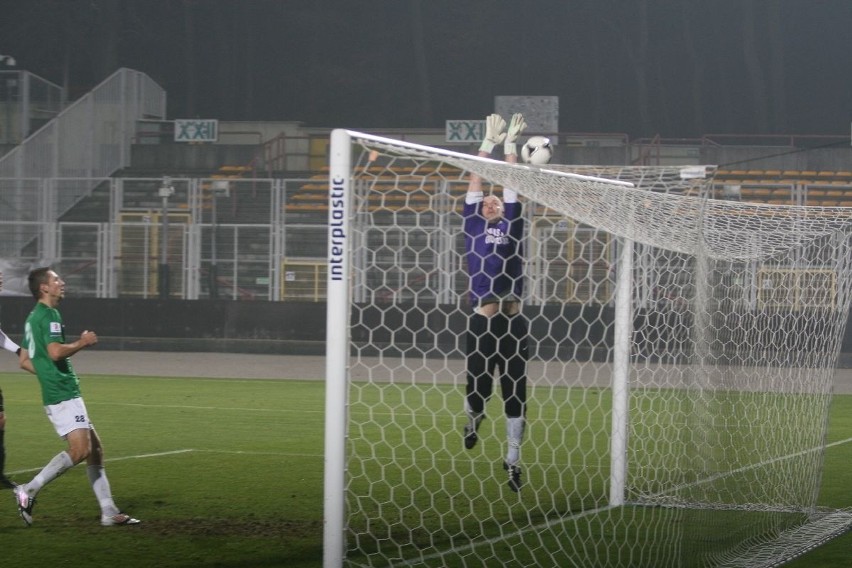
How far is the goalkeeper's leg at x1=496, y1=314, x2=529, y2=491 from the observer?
5883 mm

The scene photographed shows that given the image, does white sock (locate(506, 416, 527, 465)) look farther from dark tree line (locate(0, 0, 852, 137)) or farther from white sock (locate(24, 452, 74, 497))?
dark tree line (locate(0, 0, 852, 137))

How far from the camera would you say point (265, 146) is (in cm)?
3222

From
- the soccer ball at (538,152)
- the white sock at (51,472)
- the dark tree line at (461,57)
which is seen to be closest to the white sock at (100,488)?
the white sock at (51,472)

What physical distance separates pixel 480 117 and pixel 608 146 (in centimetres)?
572

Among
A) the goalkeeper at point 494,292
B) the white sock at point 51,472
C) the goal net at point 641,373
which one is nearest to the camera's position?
the goal net at point 641,373

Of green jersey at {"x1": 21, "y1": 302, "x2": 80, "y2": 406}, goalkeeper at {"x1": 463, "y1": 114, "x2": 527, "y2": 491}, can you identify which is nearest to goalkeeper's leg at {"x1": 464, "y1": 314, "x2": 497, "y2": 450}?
goalkeeper at {"x1": 463, "y1": 114, "x2": 527, "y2": 491}

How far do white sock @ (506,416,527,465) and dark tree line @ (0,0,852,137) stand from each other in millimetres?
30161

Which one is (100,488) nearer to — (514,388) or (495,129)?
(514,388)

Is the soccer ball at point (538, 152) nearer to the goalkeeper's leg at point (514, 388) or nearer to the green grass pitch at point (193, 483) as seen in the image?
the goalkeeper's leg at point (514, 388)

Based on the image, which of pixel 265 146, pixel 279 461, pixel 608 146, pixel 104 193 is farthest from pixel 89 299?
pixel 279 461

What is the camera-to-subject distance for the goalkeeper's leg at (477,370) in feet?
19.0

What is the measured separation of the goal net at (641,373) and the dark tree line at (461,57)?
29.0 meters

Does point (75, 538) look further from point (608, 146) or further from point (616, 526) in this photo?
point (608, 146)

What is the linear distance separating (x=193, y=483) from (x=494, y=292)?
2.89 meters
